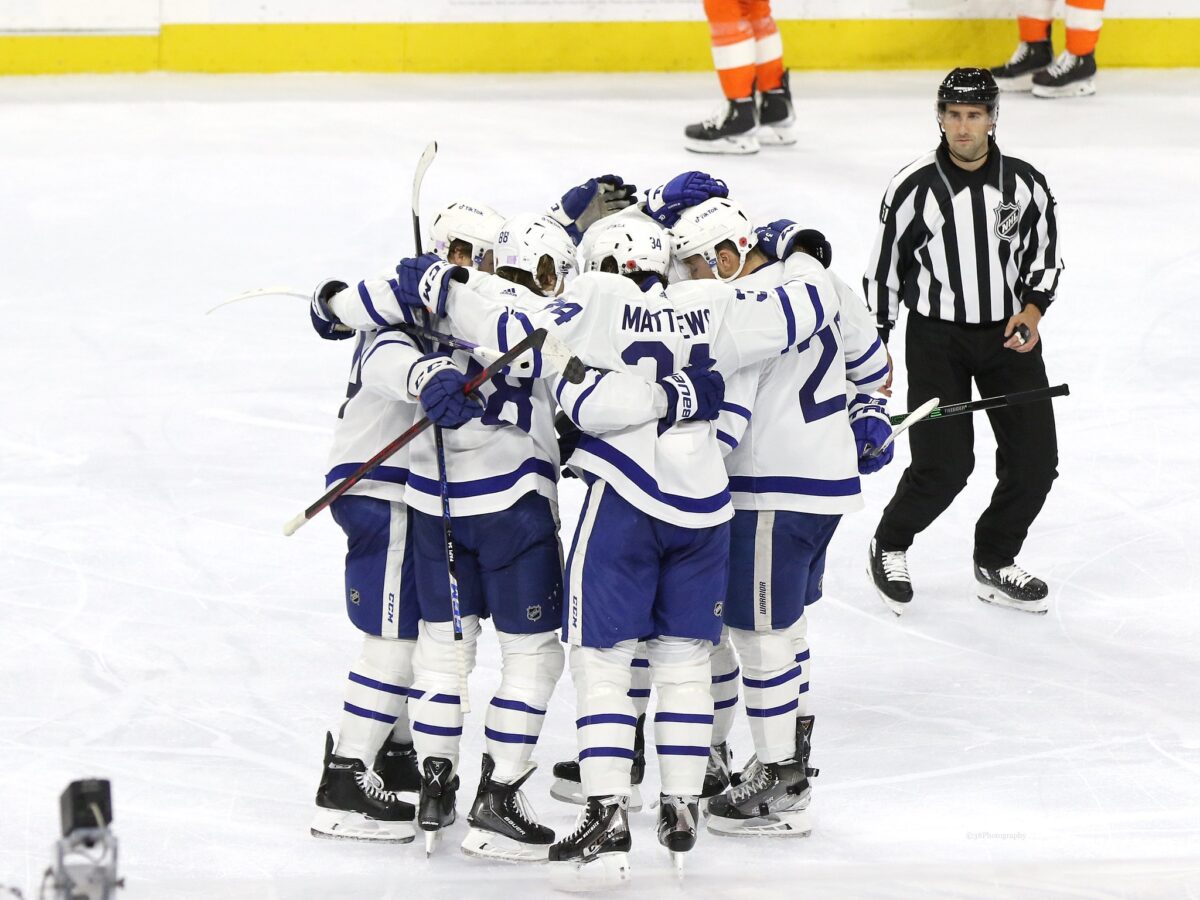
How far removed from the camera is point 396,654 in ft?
9.93

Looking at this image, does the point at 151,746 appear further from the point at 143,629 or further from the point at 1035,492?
the point at 1035,492

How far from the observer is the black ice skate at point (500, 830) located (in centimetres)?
293

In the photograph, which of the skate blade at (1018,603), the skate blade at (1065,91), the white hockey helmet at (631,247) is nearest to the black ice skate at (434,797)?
the white hockey helmet at (631,247)

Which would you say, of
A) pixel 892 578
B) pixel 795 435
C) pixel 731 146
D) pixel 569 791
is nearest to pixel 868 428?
pixel 795 435

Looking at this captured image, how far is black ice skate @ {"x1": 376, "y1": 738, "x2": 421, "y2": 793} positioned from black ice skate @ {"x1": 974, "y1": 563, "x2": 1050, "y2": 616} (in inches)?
62.4

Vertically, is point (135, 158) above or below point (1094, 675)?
above

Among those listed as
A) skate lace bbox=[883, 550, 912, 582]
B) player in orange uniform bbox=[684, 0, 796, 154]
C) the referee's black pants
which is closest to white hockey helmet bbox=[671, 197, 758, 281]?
the referee's black pants

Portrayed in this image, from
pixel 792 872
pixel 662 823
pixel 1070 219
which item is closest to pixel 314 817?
pixel 662 823

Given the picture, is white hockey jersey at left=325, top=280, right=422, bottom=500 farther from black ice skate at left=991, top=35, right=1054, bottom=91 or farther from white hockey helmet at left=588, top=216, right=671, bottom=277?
black ice skate at left=991, top=35, right=1054, bottom=91

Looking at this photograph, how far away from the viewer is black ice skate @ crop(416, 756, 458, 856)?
115 inches

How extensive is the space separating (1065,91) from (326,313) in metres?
5.53

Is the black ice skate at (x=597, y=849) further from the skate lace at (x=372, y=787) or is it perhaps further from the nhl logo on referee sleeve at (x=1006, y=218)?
the nhl logo on referee sleeve at (x=1006, y=218)

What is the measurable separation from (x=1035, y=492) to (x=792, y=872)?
1.48 metres

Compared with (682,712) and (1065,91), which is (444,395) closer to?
(682,712)
